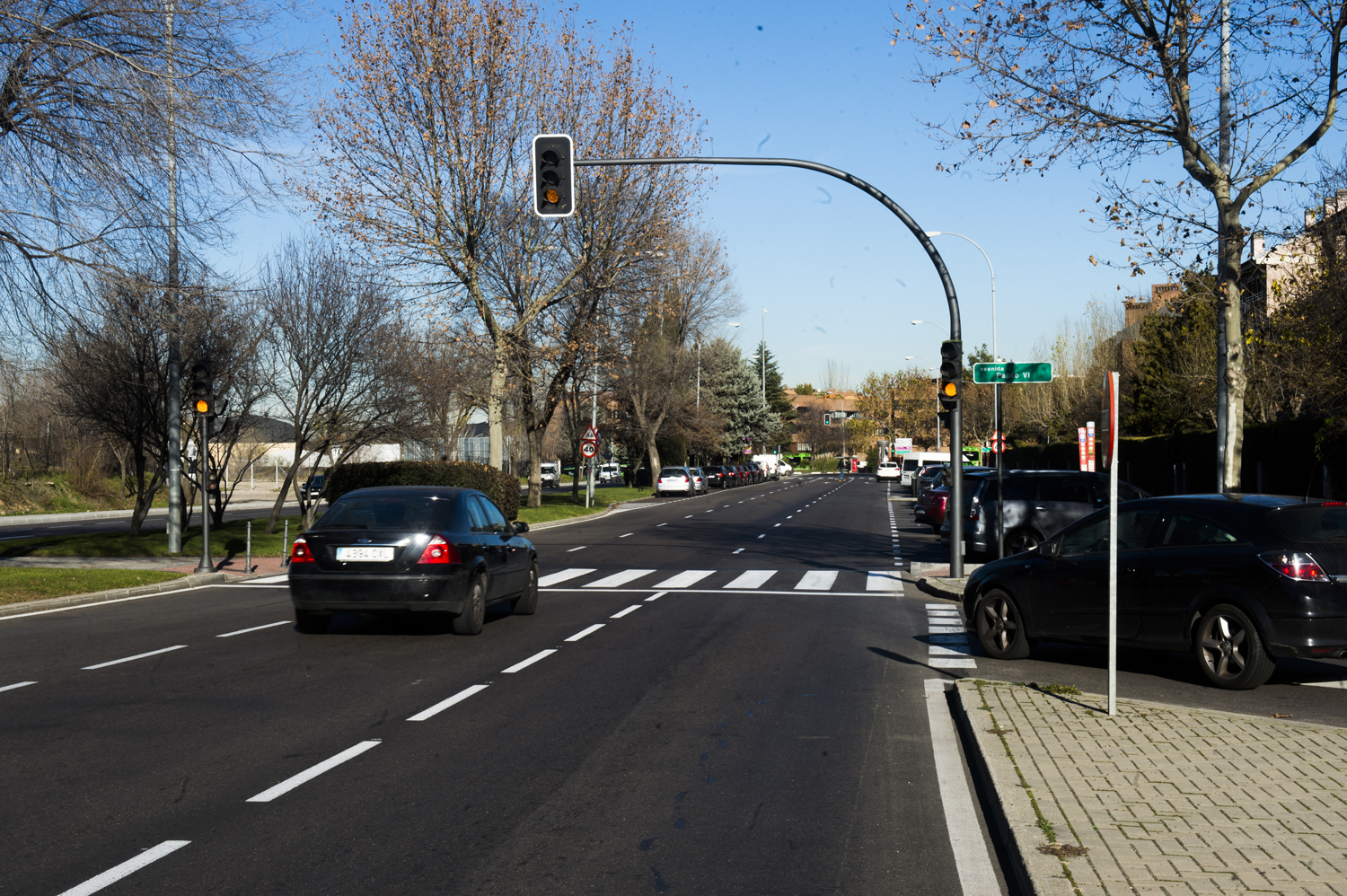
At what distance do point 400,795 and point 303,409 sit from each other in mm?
24212

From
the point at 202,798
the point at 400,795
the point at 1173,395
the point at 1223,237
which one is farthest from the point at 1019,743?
the point at 1173,395

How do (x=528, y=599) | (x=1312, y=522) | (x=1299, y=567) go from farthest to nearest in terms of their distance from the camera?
(x=528, y=599)
(x=1312, y=522)
(x=1299, y=567)

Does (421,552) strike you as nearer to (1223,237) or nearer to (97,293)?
(97,293)

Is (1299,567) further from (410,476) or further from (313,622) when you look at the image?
(410,476)

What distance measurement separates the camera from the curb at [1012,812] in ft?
14.7

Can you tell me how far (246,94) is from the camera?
1580cm

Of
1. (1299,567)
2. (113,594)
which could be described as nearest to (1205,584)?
(1299,567)

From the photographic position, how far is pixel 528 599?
46.8 feet

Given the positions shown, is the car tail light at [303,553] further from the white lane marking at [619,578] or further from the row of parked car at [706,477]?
the row of parked car at [706,477]

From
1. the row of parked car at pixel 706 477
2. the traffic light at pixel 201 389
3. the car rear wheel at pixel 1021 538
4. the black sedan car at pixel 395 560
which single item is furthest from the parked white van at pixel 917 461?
the black sedan car at pixel 395 560

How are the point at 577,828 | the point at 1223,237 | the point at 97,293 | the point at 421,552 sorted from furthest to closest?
the point at 1223,237, the point at 97,293, the point at 421,552, the point at 577,828

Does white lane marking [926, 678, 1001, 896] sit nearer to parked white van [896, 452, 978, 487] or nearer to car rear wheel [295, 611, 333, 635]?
car rear wheel [295, 611, 333, 635]

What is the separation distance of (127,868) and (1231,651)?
782 cm

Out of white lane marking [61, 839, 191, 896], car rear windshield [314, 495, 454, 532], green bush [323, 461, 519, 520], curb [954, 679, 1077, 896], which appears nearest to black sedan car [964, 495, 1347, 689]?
curb [954, 679, 1077, 896]
